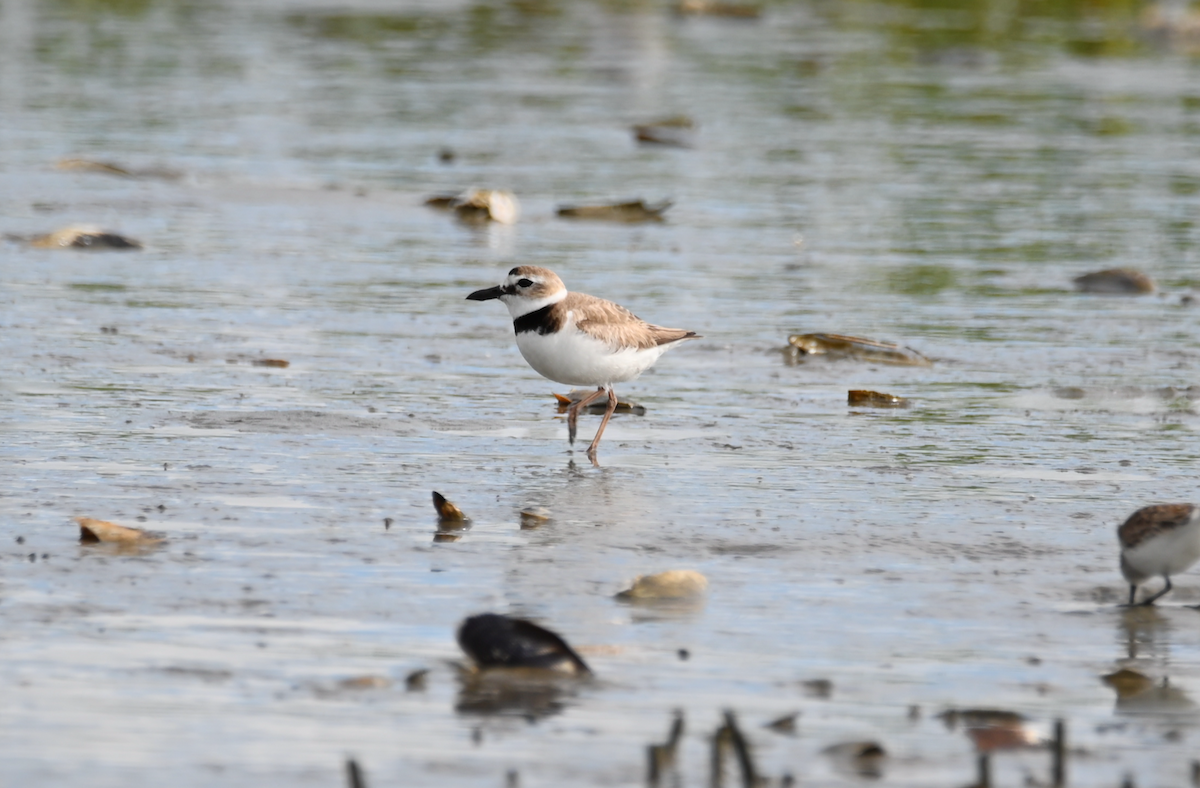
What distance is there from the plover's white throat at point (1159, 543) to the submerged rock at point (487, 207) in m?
9.41

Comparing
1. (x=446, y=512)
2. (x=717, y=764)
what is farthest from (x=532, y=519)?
(x=717, y=764)

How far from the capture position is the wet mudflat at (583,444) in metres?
5.27

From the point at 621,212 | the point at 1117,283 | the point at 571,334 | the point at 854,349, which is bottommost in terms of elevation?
the point at 854,349

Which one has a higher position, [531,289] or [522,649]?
[531,289]

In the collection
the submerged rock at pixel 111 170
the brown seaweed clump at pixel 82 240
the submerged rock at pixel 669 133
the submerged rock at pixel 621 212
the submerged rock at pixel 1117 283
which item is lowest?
the submerged rock at pixel 1117 283

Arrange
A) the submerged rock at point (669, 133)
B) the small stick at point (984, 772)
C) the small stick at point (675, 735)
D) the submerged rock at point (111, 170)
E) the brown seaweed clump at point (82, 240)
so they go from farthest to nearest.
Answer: the submerged rock at point (669, 133)
the submerged rock at point (111, 170)
the brown seaweed clump at point (82, 240)
the small stick at point (675, 735)
the small stick at point (984, 772)

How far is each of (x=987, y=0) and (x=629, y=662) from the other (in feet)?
117

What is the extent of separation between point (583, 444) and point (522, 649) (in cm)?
368

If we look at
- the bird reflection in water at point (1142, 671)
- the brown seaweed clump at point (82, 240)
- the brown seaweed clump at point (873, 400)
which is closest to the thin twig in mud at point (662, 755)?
the bird reflection in water at point (1142, 671)

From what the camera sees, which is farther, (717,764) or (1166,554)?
(1166,554)

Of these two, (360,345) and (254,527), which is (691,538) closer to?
(254,527)

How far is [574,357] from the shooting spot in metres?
9.09

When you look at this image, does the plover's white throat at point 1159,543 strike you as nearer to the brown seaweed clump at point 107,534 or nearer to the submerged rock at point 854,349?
the brown seaweed clump at point 107,534

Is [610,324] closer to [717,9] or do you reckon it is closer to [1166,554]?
[1166,554]
